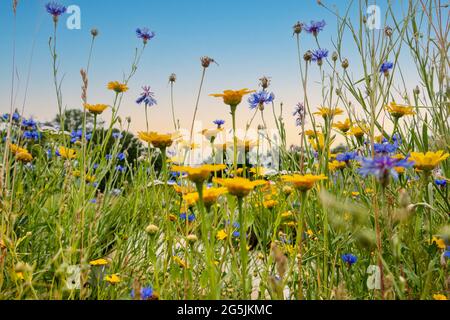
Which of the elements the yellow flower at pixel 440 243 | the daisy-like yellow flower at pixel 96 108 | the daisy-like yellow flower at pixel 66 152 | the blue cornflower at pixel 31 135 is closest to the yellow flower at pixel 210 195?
the yellow flower at pixel 440 243

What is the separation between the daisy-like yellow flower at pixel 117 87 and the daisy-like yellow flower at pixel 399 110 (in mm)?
1086

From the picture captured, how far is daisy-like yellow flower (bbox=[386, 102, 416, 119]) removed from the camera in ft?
5.21

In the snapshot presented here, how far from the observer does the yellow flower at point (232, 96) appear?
118 centimetres

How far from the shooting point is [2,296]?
1.25 meters

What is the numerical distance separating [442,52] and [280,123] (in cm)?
62

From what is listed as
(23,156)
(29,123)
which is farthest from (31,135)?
(23,156)

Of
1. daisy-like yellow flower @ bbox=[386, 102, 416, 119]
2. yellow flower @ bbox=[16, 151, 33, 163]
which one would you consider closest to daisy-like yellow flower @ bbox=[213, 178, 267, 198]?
daisy-like yellow flower @ bbox=[386, 102, 416, 119]

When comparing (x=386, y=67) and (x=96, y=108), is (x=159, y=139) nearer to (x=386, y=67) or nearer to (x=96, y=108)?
(x=96, y=108)

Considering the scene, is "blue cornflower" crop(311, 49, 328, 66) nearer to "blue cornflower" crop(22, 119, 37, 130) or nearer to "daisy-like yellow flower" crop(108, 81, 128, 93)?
"daisy-like yellow flower" crop(108, 81, 128, 93)

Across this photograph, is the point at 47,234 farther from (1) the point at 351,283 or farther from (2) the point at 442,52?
(2) the point at 442,52

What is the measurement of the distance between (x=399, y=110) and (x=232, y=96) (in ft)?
2.30

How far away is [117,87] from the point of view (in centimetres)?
203

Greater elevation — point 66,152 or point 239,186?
point 66,152
